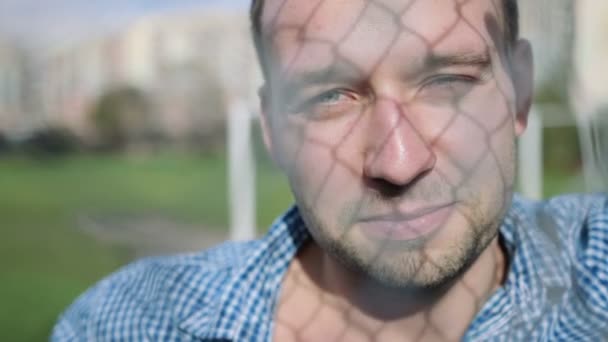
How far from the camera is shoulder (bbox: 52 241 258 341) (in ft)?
2.91

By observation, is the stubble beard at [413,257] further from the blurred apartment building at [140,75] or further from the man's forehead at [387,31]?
the blurred apartment building at [140,75]

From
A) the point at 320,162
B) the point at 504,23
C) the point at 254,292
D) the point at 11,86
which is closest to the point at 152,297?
the point at 254,292

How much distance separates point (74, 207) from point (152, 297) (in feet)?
14.7

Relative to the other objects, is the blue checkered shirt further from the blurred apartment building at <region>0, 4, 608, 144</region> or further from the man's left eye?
the blurred apartment building at <region>0, 4, 608, 144</region>

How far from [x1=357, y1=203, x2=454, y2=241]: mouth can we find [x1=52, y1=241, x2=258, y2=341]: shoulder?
24cm

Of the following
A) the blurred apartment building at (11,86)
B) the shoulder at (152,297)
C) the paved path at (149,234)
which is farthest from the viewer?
the blurred apartment building at (11,86)

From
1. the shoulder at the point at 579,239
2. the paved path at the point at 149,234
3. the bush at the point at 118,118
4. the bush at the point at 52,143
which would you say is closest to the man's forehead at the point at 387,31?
the shoulder at the point at 579,239

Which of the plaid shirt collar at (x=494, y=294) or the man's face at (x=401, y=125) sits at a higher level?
the man's face at (x=401, y=125)

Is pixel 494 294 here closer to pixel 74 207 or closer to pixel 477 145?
pixel 477 145

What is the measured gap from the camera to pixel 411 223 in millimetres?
724

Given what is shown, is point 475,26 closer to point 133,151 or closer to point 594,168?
point 594,168

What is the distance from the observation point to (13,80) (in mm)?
5191

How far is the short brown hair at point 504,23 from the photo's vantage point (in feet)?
2.55

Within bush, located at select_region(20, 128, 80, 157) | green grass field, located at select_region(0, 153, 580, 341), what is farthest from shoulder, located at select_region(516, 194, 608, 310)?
→ bush, located at select_region(20, 128, 80, 157)
